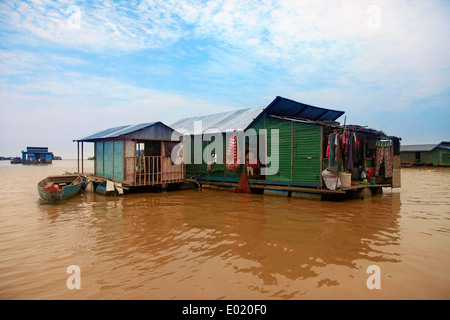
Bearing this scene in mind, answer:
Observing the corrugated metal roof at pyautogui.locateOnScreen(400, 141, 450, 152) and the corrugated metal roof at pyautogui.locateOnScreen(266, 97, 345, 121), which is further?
the corrugated metal roof at pyautogui.locateOnScreen(400, 141, 450, 152)

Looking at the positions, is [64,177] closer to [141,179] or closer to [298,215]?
[141,179]

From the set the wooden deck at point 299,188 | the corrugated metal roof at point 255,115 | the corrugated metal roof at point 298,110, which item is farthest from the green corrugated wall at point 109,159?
the corrugated metal roof at point 298,110

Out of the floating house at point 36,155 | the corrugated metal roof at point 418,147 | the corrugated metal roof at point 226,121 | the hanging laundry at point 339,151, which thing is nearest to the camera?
the hanging laundry at point 339,151

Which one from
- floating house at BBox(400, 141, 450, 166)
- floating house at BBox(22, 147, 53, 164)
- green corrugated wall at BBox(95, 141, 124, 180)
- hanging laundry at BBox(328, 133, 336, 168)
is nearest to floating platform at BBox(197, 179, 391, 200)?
hanging laundry at BBox(328, 133, 336, 168)

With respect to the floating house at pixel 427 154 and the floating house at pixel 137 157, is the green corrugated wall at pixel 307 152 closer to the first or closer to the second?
the floating house at pixel 137 157

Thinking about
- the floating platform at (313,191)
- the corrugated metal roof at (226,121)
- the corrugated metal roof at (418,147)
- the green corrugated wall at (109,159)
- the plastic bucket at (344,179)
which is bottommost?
the floating platform at (313,191)

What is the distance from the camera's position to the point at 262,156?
44.5 feet

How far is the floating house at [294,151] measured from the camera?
1112 cm

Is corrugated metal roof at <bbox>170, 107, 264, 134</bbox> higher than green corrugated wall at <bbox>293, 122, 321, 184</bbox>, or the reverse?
corrugated metal roof at <bbox>170, 107, 264, 134</bbox>

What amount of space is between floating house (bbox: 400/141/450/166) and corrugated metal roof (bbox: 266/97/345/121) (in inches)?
1103

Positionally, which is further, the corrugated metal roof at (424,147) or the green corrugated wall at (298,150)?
the corrugated metal roof at (424,147)

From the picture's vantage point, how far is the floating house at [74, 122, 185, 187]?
13414 millimetres

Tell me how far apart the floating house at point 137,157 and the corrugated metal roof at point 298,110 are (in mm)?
5813

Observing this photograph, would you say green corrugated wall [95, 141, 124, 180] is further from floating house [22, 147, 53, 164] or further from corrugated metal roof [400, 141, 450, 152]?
floating house [22, 147, 53, 164]
